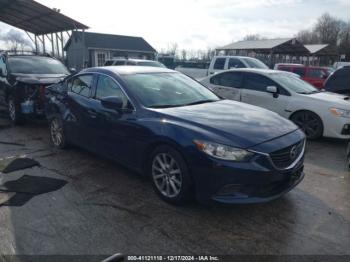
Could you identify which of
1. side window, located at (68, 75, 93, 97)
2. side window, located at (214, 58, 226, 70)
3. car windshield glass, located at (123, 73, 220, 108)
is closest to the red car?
side window, located at (214, 58, 226, 70)

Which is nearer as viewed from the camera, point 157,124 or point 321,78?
point 157,124

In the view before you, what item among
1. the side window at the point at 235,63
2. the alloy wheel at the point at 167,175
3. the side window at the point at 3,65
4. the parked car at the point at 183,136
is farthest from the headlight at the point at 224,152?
the side window at the point at 235,63

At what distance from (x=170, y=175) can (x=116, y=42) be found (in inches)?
1481

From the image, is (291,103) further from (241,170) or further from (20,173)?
(20,173)

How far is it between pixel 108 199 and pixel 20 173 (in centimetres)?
179

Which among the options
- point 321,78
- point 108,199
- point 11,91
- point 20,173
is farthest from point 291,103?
point 321,78

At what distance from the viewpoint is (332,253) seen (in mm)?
2891

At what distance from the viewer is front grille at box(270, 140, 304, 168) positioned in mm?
3293

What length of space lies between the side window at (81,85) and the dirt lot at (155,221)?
1.33 m

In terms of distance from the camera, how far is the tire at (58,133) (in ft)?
18.9

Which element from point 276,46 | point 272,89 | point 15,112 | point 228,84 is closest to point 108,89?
point 272,89

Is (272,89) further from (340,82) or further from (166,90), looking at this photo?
(166,90)

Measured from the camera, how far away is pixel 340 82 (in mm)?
8852

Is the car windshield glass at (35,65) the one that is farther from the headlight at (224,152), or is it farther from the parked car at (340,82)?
the parked car at (340,82)
